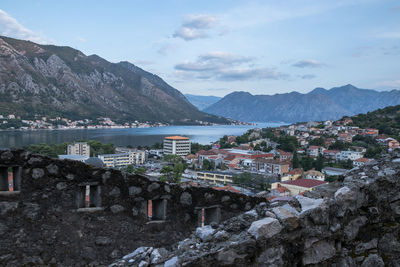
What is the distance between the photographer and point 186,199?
15.1 ft

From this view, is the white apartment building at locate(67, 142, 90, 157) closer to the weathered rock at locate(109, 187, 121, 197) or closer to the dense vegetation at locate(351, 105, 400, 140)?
the weathered rock at locate(109, 187, 121, 197)

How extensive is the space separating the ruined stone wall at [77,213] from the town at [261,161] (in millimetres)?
31340

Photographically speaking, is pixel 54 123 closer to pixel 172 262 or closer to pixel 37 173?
pixel 37 173

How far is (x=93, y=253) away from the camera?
13.5 ft

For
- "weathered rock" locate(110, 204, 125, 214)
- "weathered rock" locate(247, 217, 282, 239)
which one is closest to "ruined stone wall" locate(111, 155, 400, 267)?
"weathered rock" locate(247, 217, 282, 239)

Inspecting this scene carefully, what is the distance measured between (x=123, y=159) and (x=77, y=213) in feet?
200

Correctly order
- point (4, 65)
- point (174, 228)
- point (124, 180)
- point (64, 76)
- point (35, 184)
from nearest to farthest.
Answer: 1. point (35, 184)
2. point (124, 180)
3. point (174, 228)
4. point (4, 65)
5. point (64, 76)

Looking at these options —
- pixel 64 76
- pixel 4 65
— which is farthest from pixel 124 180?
pixel 64 76

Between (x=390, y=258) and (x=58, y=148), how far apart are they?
222ft

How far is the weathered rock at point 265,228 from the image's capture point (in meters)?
2.48

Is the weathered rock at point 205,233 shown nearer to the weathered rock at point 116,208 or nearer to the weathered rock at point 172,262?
the weathered rock at point 172,262

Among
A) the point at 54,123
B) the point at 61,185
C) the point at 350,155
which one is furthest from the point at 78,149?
the point at 54,123

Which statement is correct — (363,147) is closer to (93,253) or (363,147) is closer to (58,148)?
(58,148)

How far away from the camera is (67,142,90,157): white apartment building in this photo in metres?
62.9
